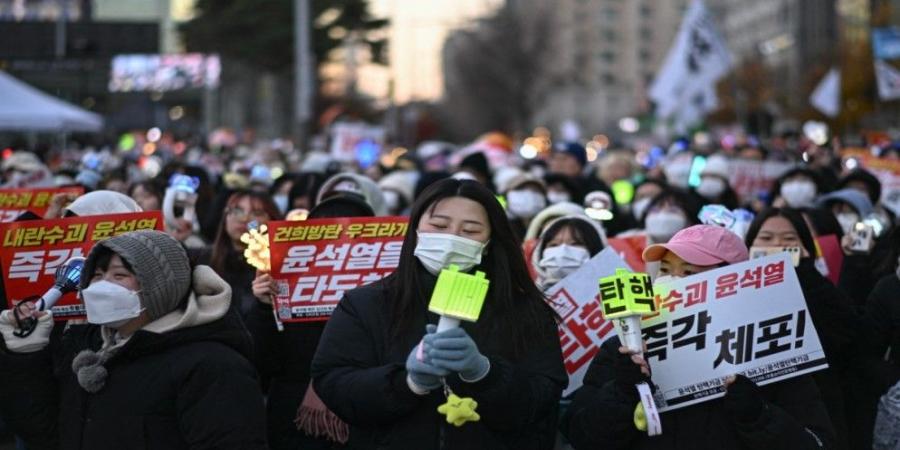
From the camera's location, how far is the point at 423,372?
3.98 m

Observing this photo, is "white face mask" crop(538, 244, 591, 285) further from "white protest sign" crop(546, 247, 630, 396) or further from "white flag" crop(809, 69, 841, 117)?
"white flag" crop(809, 69, 841, 117)

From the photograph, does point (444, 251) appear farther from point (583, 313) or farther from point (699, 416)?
point (583, 313)

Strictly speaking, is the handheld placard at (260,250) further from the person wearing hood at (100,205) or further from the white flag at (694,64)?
the white flag at (694,64)

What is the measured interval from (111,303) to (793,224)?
321cm

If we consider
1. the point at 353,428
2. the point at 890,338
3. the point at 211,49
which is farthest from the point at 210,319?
the point at 211,49

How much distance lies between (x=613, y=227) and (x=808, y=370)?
632 centimetres

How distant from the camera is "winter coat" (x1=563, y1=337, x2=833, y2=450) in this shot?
14.8 feet

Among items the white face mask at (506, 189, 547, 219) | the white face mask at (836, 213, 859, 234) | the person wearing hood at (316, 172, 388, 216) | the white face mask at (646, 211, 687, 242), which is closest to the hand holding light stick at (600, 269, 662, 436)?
the person wearing hood at (316, 172, 388, 216)

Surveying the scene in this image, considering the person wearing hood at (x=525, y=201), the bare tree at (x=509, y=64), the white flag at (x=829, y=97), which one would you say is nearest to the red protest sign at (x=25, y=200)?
the person wearing hood at (x=525, y=201)

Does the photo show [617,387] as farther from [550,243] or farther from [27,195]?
[27,195]

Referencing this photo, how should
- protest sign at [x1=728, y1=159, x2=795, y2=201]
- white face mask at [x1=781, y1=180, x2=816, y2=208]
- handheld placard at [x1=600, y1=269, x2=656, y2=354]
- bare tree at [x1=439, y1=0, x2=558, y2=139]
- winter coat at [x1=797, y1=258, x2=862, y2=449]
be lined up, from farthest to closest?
bare tree at [x1=439, y1=0, x2=558, y2=139]
protest sign at [x1=728, y1=159, x2=795, y2=201]
white face mask at [x1=781, y1=180, x2=816, y2=208]
winter coat at [x1=797, y1=258, x2=862, y2=449]
handheld placard at [x1=600, y1=269, x2=656, y2=354]

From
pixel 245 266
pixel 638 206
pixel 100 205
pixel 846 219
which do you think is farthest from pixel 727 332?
pixel 638 206

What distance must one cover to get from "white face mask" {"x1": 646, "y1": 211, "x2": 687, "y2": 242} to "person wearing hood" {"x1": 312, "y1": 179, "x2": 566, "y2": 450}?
448cm

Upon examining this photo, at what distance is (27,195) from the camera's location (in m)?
8.09
